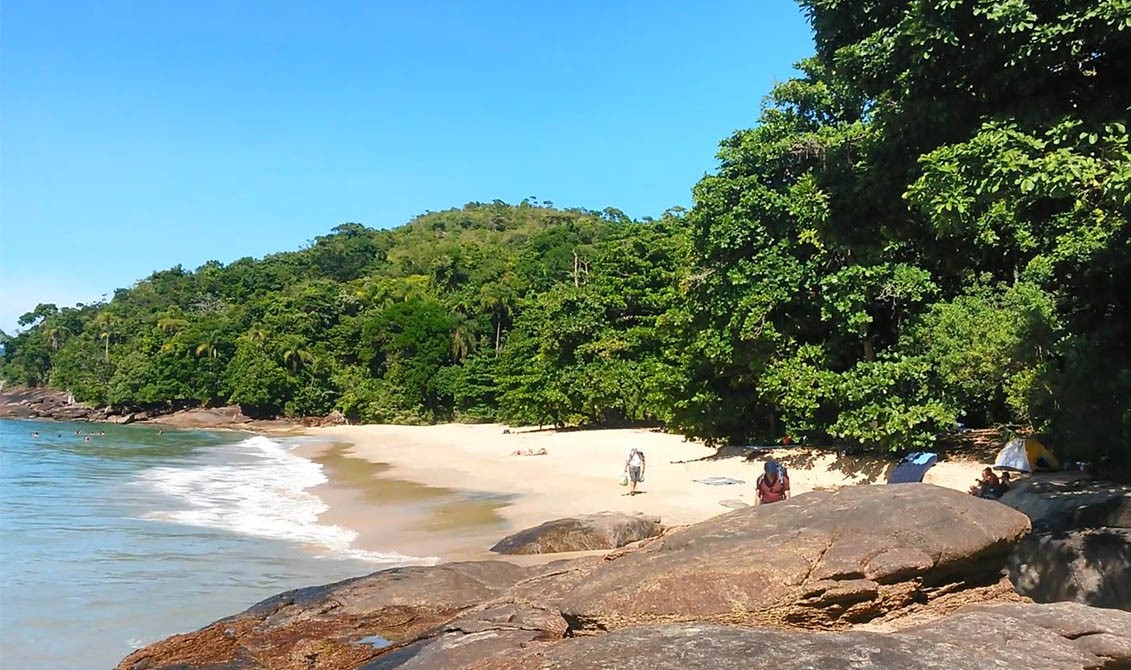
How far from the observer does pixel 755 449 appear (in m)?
23.5

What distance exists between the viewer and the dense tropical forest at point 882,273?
21.0 ft

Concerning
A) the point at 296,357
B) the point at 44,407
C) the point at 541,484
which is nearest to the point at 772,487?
the point at 541,484

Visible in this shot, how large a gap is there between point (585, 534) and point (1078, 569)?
700 cm

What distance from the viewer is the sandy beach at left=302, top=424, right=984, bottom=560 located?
645 inches

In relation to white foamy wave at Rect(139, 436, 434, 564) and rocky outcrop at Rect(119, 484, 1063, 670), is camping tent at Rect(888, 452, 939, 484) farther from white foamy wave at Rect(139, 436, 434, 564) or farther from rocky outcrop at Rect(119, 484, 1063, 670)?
rocky outcrop at Rect(119, 484, 1063, 670)

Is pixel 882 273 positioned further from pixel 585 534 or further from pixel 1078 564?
pixel 1078 564

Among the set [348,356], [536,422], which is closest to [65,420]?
[348,356]

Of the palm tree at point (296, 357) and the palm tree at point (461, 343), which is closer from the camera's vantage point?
the palm tree at point (461, 343)

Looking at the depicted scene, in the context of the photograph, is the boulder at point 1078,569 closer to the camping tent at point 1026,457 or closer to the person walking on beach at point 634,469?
the camping tent at point 1026,457

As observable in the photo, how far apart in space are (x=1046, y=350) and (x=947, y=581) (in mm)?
12090

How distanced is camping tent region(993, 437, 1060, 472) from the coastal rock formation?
8509mm

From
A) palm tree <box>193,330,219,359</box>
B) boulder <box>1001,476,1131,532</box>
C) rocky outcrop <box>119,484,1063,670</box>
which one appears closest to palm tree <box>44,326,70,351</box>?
palm tree <box>193,330,219,359</box>

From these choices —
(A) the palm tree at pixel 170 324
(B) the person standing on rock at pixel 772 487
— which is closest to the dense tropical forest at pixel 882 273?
(B) the person standing on rock at pixel 772 487

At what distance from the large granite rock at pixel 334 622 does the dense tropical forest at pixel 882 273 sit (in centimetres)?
537
